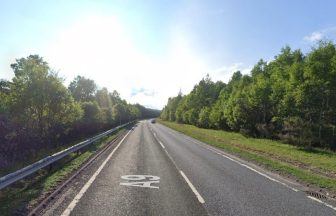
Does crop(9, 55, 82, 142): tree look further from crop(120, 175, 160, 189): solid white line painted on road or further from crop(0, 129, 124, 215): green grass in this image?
crop(120, 175, 160, 189): solid white line painted on road

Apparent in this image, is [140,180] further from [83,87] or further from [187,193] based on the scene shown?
[83,87]

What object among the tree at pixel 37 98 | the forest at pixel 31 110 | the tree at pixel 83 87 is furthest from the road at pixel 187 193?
the tree at pixel 83 87

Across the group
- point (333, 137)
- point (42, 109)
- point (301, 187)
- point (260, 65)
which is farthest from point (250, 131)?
point (301, 187)

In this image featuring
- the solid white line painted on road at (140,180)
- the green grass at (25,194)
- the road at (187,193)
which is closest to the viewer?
the green grass at (25,194)

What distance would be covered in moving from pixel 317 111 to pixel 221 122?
1296 inches

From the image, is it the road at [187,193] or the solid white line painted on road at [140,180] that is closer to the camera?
the road at [187,193]

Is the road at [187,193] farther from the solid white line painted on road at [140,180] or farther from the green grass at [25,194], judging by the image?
the green grass at [25,194]

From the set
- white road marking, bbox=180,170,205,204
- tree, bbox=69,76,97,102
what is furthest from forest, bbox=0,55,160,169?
tree, bbox=69,76,97,102

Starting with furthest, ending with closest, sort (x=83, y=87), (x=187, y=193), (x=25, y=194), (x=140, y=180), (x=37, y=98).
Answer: (x=83, y=87)
(x=37, y=98)
(x=140, y=180)
(x=187, y=193)
(x=25, y=194)

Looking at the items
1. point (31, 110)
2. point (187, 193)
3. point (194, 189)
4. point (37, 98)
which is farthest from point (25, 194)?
point (31, 110)

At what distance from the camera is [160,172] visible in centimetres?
1436

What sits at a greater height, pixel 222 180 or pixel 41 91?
pixel 41 91

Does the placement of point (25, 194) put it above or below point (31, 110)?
below

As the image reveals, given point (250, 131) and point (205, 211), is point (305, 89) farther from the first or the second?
point (205, 211)
